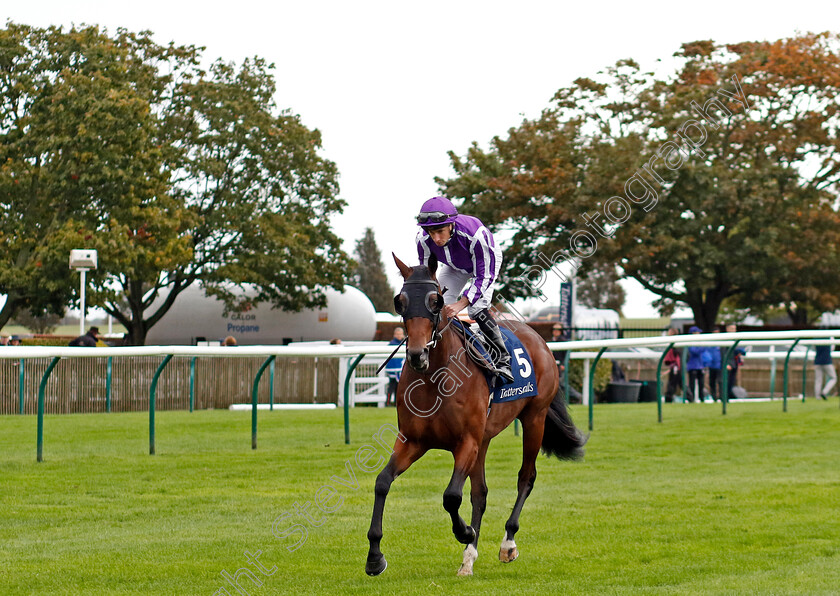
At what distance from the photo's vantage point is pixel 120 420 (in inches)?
528

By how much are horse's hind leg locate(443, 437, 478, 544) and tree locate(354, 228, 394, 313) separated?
72.3 metres

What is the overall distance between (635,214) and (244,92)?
12968mm

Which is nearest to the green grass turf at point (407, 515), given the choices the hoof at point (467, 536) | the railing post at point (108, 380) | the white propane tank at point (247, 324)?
the hoof at point (467, 536)

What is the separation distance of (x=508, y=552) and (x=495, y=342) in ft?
4.07

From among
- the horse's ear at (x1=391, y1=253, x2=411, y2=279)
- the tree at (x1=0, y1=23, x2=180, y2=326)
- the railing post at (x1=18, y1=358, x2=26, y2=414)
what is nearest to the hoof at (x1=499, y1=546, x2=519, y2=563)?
the horse's ear at (x1=391, y1=253, x2=411, y2=279)

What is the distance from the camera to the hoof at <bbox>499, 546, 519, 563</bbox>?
5.82m

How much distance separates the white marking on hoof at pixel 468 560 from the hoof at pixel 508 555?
33 cm

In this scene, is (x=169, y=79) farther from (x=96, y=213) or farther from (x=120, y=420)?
(x=120, y=420)

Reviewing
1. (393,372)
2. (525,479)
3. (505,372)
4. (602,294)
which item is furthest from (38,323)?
(505,372)

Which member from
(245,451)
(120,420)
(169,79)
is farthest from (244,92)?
(245,451)

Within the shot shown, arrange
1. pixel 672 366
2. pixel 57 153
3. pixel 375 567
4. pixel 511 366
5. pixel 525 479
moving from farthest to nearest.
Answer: pixel 57 153, pixel 672 366, pixel 525 479, pixel 511 366, pixel 375 567

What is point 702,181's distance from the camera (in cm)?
2814

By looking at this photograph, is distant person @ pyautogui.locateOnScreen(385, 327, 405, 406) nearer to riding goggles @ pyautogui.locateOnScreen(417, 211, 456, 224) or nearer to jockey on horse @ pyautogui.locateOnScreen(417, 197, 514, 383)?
jockey on horse @ pyautogui.locateOnScreen(417, 197, 514, 383)

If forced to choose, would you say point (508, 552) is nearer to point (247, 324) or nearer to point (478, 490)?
point (478, 490)
